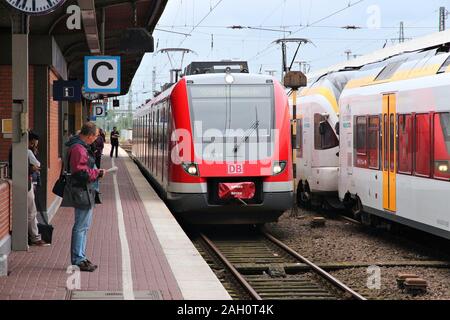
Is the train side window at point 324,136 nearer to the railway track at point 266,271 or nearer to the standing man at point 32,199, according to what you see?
the railway track at point 266,271

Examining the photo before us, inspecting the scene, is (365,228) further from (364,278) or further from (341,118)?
(364,278)

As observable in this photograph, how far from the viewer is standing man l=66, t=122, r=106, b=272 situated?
9.03 meters

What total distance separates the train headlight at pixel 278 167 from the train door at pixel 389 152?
5.54 feet

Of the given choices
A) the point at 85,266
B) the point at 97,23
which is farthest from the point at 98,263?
the point at 97,23

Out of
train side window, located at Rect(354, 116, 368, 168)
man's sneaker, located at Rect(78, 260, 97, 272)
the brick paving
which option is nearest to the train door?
train side window, located at Rect(354, 116, 368, 168)

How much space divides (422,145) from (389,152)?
154 centimetres

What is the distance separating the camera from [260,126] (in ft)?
48.3

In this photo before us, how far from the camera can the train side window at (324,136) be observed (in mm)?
18812

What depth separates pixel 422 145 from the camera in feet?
40.5

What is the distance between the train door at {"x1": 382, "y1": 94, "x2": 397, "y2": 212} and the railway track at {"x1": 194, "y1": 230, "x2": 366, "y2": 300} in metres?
1.85

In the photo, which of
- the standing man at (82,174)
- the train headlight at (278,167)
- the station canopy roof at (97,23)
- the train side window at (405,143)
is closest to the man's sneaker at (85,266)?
the standing man at (82,174)

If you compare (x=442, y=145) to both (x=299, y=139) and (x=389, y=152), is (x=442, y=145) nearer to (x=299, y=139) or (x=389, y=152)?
(x=389, y=152)

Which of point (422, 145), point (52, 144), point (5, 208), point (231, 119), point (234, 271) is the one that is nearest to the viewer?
point (5, 208)

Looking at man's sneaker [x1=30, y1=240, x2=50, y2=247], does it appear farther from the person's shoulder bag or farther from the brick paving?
the person's shoulder bag
